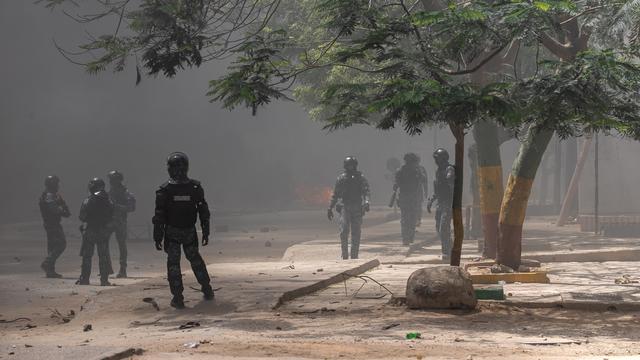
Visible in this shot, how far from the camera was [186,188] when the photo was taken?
879 centimetres

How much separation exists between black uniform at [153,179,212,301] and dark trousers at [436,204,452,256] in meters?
6.67

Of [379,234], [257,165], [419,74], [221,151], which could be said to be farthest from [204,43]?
[257,165]

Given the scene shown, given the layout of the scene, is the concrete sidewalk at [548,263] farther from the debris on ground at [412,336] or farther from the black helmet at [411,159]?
the debris on ground at [412,336]

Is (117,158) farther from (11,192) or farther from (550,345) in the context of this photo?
(550,345)

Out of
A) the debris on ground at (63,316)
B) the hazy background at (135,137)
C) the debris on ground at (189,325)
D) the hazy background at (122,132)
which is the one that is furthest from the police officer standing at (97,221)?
the hazy background at (135,137)

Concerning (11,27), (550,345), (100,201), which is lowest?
(550,345)

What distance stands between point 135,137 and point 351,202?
1962 centimetres

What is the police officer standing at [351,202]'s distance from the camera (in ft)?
53.0

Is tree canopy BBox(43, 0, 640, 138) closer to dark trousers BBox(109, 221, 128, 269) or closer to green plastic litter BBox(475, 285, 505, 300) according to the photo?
green plastic litter BBox(475, 285, 505, 300)

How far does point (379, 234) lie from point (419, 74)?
13.4 m

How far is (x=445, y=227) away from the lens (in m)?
14.9

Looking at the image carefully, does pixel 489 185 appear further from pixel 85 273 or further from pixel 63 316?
pixel 63 316

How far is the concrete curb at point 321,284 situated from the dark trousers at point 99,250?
3783 mm

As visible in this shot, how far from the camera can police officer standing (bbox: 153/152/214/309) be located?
8703mm
